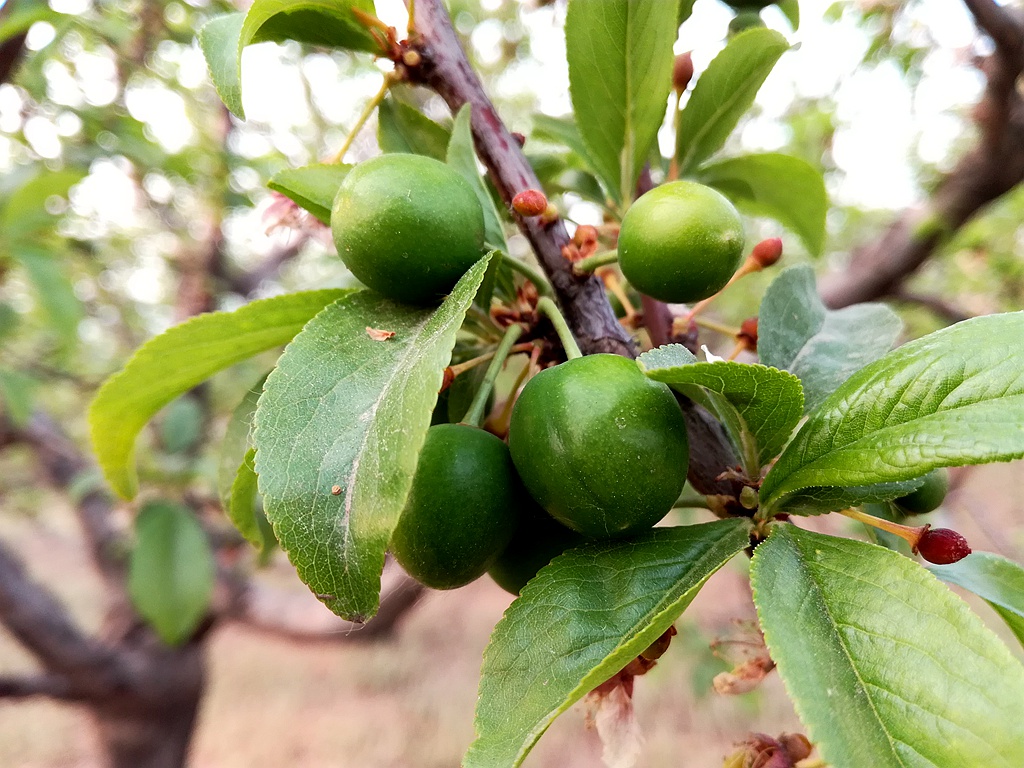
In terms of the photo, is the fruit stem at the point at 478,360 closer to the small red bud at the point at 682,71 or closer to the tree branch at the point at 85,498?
the small red bud at the point at 682,71

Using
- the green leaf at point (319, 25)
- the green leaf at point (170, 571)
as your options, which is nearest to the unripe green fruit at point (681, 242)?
the green leaf at point (319, 25)

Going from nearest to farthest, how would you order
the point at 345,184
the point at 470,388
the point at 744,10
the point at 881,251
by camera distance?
the point at 345,184
the point at 470,388
the point at 744,10
the point at 881,251


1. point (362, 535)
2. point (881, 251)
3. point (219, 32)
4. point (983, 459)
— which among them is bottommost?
point (881, 251)

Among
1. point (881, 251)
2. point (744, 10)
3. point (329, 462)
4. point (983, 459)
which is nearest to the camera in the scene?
point (983, 459)

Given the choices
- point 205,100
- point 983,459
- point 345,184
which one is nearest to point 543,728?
point 983,459

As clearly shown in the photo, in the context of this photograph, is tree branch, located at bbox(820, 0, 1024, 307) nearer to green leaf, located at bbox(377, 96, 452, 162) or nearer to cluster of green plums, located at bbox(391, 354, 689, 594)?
green leaf, located at bbox(377, 96, 452, 162)

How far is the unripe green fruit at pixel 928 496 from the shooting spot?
0.98 m

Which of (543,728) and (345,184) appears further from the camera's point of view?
(345,184)

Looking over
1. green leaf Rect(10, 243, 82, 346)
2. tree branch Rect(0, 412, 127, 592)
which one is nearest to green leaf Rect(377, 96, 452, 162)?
green leaf Rect(10, 243, 82, 346)

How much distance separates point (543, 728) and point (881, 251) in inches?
136

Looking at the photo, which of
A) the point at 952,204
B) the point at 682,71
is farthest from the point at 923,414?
the point at 952,204

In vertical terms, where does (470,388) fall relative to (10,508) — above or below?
above

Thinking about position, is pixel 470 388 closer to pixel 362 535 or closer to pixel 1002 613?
pixel 362 535

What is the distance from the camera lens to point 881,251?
11.1ft
